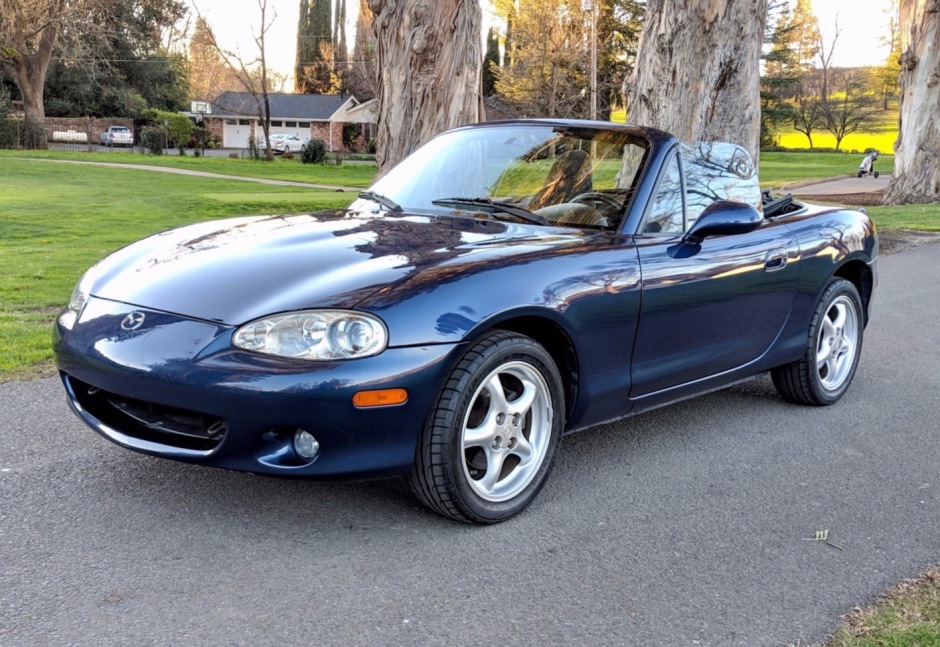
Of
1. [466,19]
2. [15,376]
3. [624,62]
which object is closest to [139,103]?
[624,62]

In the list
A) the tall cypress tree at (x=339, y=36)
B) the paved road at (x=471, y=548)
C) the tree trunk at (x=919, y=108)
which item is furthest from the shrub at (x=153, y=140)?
the paved road at (x=471, y=548)

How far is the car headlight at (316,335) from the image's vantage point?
301 cm

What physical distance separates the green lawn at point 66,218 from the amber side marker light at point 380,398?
3.11 m

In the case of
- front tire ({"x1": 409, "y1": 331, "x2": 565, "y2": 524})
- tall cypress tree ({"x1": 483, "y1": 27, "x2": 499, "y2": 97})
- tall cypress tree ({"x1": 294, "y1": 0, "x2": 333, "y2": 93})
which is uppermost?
tall cypress tree ({"x1": 294, "y1": 0, "x2": 333, "y2": 93})

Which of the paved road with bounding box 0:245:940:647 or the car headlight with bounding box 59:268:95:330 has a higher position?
the car headlight with bounding box 59:268:95:330

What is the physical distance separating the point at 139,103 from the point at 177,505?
2352 inches

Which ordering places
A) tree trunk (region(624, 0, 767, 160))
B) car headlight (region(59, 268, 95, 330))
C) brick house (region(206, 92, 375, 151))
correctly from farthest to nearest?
1. brick house (region(206, 92, 375, 151))
2. tree trunk (region(624, 0, 767, 160))
3. car headlight (region(59, 268, 95, 330))

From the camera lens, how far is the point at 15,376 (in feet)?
17.1

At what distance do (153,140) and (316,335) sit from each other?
47423 mm

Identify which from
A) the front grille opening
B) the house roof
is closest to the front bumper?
the front grille opening

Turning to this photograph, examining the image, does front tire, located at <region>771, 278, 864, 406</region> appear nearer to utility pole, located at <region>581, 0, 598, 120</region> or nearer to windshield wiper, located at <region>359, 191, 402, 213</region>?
windshield wiper, located at <region>359, 191, 402, 213</region>

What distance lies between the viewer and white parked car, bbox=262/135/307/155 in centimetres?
6006

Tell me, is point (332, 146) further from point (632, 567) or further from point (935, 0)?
point (632, 567)

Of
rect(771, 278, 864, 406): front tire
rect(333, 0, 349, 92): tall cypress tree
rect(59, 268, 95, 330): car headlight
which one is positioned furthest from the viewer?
rect(333, 0, 349, 92): tall cypress tree
